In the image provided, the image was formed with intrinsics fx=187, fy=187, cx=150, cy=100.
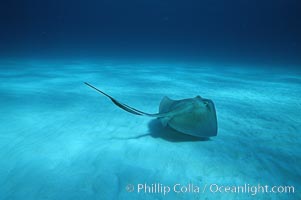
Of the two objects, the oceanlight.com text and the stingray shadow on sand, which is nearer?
the oceanlight.com text

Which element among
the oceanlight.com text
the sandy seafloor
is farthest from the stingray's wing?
the oceanlight.com text

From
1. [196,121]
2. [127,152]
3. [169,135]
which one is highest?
[196,121]

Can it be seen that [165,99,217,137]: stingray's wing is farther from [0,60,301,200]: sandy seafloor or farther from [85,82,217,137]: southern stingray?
[0,60,301,200]: sandy seafloor

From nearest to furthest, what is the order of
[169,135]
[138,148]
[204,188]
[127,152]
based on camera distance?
1. [204,188]
2. [127,152]
3. [138,148]
4. [169,135]

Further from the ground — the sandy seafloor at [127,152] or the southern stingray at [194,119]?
the southern stingray at [194,119]

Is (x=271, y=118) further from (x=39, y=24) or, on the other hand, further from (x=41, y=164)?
(x=39, y=24)

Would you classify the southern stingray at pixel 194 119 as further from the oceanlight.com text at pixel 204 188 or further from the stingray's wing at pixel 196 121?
the oceanlight.com text at pixel 204 188

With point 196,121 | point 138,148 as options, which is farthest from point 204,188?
point 138,148

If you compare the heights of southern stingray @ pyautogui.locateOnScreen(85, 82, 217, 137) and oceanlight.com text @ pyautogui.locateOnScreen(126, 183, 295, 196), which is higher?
southern stingray @ pyautogui.locateOnScreen(85, 82, 217, 137)

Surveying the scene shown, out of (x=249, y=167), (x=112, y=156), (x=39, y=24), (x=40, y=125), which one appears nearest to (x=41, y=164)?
(x=112, y=156)

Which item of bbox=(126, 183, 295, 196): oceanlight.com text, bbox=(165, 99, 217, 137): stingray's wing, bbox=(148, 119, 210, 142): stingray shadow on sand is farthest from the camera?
bbox=(148, 119, 210, 142): stingray shadow on sand

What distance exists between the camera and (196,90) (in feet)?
21.9

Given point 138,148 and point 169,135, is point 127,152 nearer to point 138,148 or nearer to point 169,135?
point 138,148

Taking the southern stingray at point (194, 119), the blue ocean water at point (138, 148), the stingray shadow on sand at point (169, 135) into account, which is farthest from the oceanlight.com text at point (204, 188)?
the stingray shadow on sand at point (169, 135)
